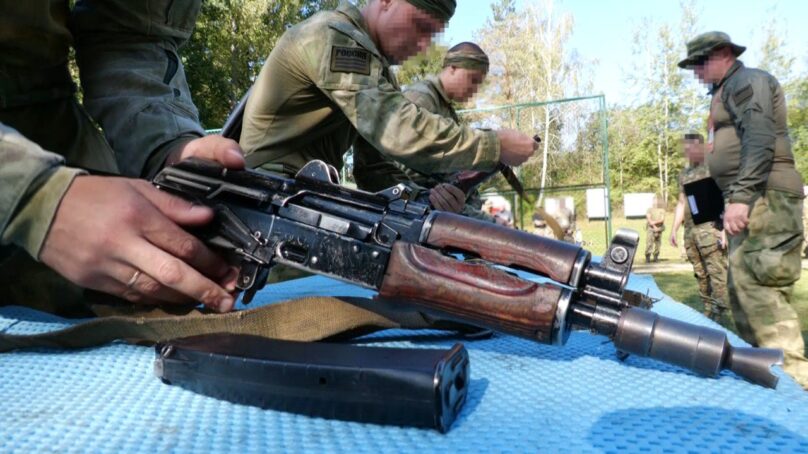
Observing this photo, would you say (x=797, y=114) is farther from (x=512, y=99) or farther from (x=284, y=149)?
(x=284, y=149)

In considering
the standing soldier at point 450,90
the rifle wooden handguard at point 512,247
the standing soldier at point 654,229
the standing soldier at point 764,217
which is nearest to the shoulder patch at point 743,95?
the standing soldier at point 764,217

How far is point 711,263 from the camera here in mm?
5762

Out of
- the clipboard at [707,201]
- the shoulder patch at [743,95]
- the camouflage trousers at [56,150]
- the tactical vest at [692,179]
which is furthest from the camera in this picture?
the tactical vest at [692,179]

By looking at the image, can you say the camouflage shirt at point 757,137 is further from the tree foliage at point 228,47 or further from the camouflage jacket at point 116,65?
the tree foliage at point 228,47

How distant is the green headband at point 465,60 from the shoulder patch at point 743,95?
1.81 metres

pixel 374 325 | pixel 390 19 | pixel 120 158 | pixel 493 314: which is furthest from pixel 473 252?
pixel 390 19

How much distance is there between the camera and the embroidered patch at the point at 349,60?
2287 mm

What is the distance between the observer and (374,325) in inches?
52.6

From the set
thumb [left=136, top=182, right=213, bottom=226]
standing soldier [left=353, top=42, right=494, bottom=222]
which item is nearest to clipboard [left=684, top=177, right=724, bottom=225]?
standing soldier [left=353, top=42, right=494, bottom=222]

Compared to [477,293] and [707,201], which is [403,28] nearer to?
[477,293]

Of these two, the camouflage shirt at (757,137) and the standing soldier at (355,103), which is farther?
the camouflage shirt at (757,137)

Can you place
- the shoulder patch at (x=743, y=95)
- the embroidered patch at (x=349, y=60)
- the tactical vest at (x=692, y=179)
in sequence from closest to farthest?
the embroidered patch at (x=349, y=60) → the shoulder patch at (x=743, y=95) → the tactical vest at (x=692, y=179)

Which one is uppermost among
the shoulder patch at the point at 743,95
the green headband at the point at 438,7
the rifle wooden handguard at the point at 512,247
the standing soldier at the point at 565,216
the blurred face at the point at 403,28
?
the shoulder patch at the point at 743,95

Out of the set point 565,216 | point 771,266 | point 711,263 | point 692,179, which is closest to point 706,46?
point 771,266
